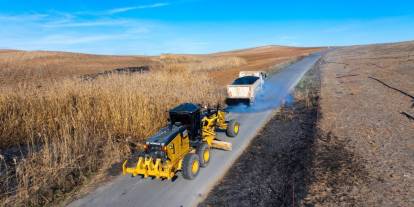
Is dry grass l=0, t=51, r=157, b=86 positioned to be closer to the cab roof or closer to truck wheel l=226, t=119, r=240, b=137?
the cab roof

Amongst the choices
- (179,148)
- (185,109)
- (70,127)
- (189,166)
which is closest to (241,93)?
(185,109)

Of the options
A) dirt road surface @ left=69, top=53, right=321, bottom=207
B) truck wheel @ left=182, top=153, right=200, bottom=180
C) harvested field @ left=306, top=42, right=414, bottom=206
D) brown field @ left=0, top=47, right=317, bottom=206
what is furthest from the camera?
brown field @ left=0, top=47, right=317, bottom=206

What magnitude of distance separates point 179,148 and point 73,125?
13.0 ft

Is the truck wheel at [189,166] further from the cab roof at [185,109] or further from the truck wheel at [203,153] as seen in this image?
the cab roof at [185,109]

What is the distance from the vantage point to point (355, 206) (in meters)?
5.55

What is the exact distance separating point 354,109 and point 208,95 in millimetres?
6540

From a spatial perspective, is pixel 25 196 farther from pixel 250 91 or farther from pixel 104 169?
pixel 250 91

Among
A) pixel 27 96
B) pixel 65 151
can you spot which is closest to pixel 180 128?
pixel 65 151

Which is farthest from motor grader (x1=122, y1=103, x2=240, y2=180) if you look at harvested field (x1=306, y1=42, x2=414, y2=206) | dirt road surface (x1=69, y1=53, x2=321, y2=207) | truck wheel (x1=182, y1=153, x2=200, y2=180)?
harvested field (x1=306, y1=42, x2=414, y2=206)

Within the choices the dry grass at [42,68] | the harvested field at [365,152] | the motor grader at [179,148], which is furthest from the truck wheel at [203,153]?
the dry grass at [42,68]

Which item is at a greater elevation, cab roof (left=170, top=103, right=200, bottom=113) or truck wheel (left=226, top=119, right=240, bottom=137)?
cab roof (left=170, top=103, right=200, bottom=113)

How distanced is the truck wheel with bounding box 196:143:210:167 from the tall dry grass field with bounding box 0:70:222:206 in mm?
2265

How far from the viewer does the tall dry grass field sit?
23.4ft

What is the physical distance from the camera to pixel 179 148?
695cm
